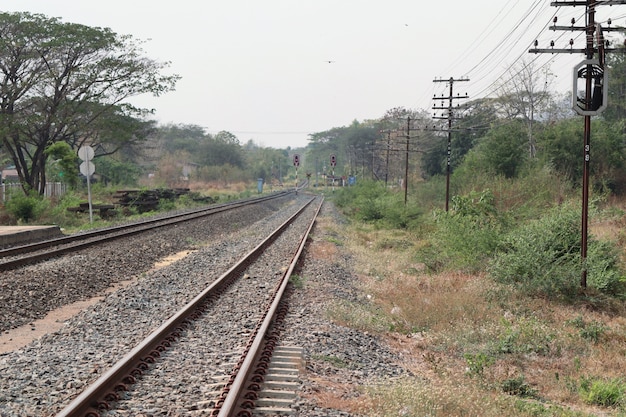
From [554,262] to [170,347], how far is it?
866cm

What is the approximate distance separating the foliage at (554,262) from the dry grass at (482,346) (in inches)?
16.6

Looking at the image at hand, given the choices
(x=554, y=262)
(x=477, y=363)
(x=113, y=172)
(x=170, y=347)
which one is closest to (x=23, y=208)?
(x=170, y=347)

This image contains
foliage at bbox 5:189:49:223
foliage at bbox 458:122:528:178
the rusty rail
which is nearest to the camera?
the rusty rail

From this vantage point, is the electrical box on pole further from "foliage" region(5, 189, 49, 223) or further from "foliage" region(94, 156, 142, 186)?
"foliage" region(94, 156, 142, 186)

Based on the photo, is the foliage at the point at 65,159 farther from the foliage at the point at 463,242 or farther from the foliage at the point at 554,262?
the foliage at the point at 554,262

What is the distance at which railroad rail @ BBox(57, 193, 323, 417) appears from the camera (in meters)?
5.78

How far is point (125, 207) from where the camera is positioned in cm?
3791

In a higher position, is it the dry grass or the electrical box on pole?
the electrical box on pole

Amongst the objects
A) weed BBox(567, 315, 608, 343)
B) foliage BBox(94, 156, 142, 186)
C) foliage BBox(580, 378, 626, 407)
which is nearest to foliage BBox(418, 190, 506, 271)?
weed BBox(567, 315, 608, 343)

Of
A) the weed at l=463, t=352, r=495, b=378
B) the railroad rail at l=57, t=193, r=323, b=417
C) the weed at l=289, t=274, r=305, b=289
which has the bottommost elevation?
the weed at l=463, t=352, r=495, b=378

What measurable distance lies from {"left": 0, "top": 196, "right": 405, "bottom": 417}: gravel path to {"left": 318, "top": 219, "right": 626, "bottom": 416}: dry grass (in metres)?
0.49

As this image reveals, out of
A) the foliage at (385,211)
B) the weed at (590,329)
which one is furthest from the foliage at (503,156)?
the weed at (590,329)

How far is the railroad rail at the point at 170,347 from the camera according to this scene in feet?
19.0

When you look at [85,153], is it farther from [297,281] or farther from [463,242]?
[463,242]
